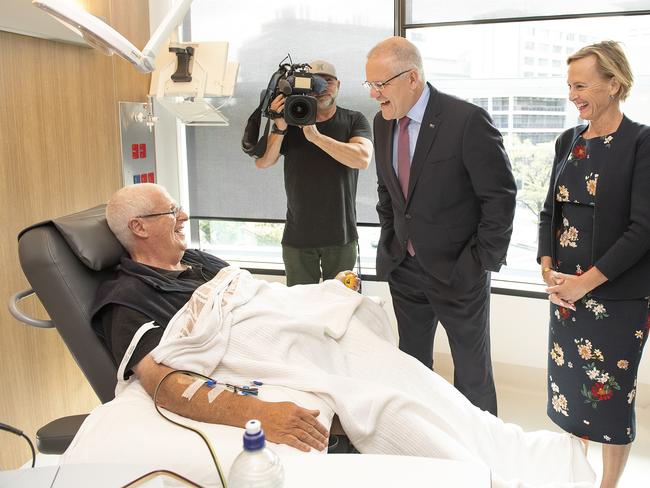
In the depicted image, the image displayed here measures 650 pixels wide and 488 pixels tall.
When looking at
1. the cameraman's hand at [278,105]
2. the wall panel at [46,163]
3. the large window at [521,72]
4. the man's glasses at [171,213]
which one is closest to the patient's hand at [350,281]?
the man's glasses at [171,213]

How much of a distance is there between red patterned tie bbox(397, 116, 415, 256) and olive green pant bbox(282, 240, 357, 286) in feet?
2.05

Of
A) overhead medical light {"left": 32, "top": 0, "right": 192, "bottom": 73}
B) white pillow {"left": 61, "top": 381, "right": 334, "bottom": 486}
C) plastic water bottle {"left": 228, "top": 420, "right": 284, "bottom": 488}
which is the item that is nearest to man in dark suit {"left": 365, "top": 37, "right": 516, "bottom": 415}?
overhead medical light {"left": 32, "top": 0, "right": 192, "bottom": 73}

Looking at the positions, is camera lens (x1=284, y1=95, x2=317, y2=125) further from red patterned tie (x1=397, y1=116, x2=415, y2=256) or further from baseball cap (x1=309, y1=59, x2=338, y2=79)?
red patterned tie (x1=397, y1=116, x2=415, y2=256)

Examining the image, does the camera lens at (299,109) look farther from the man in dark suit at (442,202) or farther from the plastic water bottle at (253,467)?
the plastic water bottle at (253,467)

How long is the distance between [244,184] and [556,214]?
1883 millimetres

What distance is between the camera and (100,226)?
6.75ft

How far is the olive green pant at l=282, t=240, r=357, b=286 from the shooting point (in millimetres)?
2869

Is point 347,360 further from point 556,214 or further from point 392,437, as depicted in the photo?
point 556,214

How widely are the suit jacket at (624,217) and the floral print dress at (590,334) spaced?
0.08 ft

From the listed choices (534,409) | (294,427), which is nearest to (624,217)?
(294,427)

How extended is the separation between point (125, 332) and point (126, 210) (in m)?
0.47

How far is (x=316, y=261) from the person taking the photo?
9.54 feet

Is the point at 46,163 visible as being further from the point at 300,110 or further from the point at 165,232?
the point at 300,110

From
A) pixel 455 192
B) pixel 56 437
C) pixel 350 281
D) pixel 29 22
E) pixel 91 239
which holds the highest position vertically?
pixel 29 22
